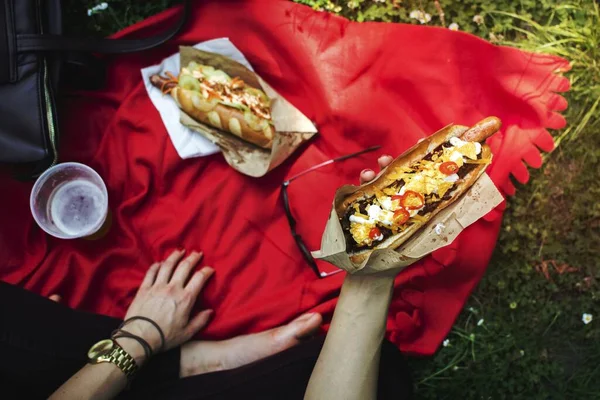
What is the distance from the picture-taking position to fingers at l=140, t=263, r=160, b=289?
229 centimetres

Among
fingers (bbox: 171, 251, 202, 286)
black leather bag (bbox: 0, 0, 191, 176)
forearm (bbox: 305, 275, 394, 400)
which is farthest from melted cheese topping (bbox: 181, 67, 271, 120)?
forearm (bbox: 305, 275, 394, 400)

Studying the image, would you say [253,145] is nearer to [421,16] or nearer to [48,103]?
[48,103]

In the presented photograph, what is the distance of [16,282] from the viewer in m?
2.27

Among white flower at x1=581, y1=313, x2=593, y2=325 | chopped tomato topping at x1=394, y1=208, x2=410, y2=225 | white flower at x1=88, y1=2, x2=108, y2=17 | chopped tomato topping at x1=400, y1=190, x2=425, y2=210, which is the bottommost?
white flower at x1=581, y1=313, x2=593, y2=325

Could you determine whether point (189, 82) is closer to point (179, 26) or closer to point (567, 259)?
point (179, 26)

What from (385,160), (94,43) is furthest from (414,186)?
(94,43)

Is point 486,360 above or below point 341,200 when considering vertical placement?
below

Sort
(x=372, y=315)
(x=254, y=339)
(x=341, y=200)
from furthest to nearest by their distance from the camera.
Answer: (x=254, y=339) < (x=341, y=200) < (x=372, y=315)

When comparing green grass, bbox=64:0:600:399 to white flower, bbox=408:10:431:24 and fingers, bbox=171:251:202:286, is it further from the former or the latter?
fingers, bbox=171:251:202:286

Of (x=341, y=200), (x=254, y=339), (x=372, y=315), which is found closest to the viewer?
(x=372, y=315)

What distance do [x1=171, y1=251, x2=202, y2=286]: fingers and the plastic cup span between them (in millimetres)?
383

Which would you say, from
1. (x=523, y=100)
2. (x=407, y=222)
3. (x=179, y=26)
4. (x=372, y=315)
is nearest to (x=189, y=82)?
(x=179, y=26)

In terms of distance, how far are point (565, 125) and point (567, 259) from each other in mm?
640

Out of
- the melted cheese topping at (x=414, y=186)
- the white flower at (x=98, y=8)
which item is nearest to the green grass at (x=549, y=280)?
the melted cheese topping at (x=414, y=186)
